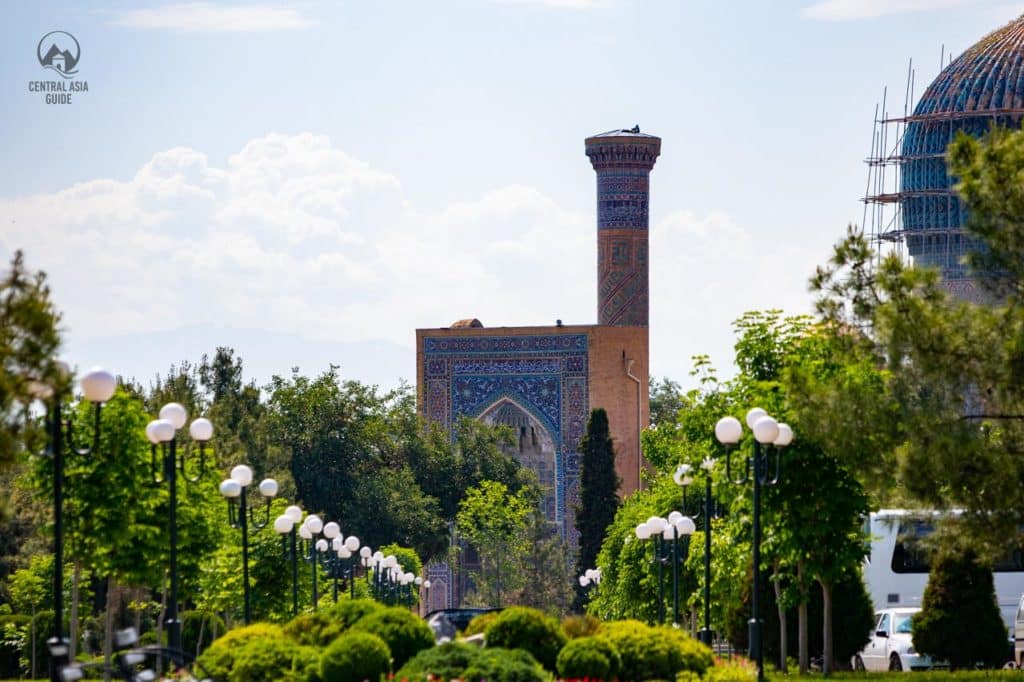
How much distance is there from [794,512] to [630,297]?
121 ft

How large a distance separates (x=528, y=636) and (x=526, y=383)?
1701 inches

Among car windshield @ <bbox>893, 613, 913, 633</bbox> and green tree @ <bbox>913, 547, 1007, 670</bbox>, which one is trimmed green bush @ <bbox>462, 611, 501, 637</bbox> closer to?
green tree @ <bbox>913, 547, 1007, 670</bbox>

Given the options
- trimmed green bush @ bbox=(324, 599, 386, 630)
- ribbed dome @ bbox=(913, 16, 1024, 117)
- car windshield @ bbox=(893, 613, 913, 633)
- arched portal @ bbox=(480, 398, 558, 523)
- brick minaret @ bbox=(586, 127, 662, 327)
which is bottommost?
car windshield @ bbox=(893, 613, 913, 633)

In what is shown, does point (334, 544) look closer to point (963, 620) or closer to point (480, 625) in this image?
point (963, 620)

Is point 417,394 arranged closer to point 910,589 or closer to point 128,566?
point 910,589

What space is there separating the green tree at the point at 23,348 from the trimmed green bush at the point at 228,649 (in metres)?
3.09

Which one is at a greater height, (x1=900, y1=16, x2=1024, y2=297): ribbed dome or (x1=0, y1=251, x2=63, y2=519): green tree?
(x1=900, y1=16, x2=1024, y2=297): ribbed dome

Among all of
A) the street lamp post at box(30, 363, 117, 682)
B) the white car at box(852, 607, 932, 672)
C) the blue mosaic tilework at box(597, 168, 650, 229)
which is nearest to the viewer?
the street lamp post at box(30, 363, 117, 682)

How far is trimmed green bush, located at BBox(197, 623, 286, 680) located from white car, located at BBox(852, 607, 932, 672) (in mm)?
12033

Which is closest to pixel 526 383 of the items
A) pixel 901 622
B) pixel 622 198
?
pixel 622 198

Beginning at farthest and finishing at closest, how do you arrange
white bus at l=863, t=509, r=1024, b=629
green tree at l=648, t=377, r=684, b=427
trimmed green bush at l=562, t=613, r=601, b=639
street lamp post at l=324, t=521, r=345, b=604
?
green tree at l=648, t=377, r=684, b=427, white bus at l=863, t=509, r=1024, b=629, street lamp post at l=324, t=521, r=345, b=604, trimmed green bush at l=562, t=613, r=601, b=639

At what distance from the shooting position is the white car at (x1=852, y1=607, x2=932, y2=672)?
27.1 meters

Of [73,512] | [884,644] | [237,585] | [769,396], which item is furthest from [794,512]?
[237,585]

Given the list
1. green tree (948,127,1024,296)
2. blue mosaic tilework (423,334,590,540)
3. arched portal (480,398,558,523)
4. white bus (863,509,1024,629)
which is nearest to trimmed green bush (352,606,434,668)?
Answer: green tree (948,127,1024,296)
